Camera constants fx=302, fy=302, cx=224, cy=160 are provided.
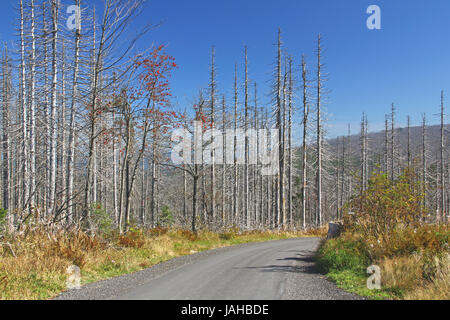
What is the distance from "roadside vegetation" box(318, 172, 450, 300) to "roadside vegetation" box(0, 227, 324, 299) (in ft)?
20.9

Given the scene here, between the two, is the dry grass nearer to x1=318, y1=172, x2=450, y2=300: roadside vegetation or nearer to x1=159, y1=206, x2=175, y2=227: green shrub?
x1=318, y1=172, x2=450, y2=300: roadside vegetation

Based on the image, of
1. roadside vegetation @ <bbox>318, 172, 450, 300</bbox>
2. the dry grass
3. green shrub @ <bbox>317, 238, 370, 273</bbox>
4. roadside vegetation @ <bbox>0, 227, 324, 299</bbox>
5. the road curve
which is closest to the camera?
the dry grass

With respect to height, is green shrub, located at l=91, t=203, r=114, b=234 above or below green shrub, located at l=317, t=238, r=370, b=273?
above

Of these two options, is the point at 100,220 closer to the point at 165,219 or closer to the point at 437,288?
the point at 437,288

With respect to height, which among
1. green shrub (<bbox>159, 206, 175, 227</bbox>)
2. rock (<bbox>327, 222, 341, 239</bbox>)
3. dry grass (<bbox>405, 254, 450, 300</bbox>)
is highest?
dry grass (<bbox>405, 254, 450, 300</bbox>)

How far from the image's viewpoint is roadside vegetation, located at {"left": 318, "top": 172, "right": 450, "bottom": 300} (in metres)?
6.66

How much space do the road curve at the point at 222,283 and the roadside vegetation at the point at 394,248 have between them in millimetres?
830

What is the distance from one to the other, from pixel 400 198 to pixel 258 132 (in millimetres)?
27022

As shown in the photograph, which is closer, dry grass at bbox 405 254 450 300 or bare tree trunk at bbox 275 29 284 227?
dry grass at bbox 405 254 450 300

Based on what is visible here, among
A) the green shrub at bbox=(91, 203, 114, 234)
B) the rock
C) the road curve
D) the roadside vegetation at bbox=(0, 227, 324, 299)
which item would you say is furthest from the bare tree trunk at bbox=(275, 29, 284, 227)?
the green shrub at bbox=(91, 203, 114, 234)

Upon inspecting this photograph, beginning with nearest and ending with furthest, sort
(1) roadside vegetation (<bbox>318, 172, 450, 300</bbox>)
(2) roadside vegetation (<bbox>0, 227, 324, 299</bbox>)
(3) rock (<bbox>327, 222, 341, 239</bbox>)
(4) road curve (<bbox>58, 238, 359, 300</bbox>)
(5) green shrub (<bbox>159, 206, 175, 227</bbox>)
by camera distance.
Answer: (4) road curve (<bbox>58, 238, 359, 300</bbox>)
(1) roadside vegetation (<bbox>318, 172, 450, 300</bbox>)
(2) roadside vegetation (<bbox>0, 227, 324, 299</bbox>)
(3) rock (<bbox>327, 222, 341, 239</bbox>)
(5) green shrub (<bbox>159, 206, 175, 227</bbox>)
